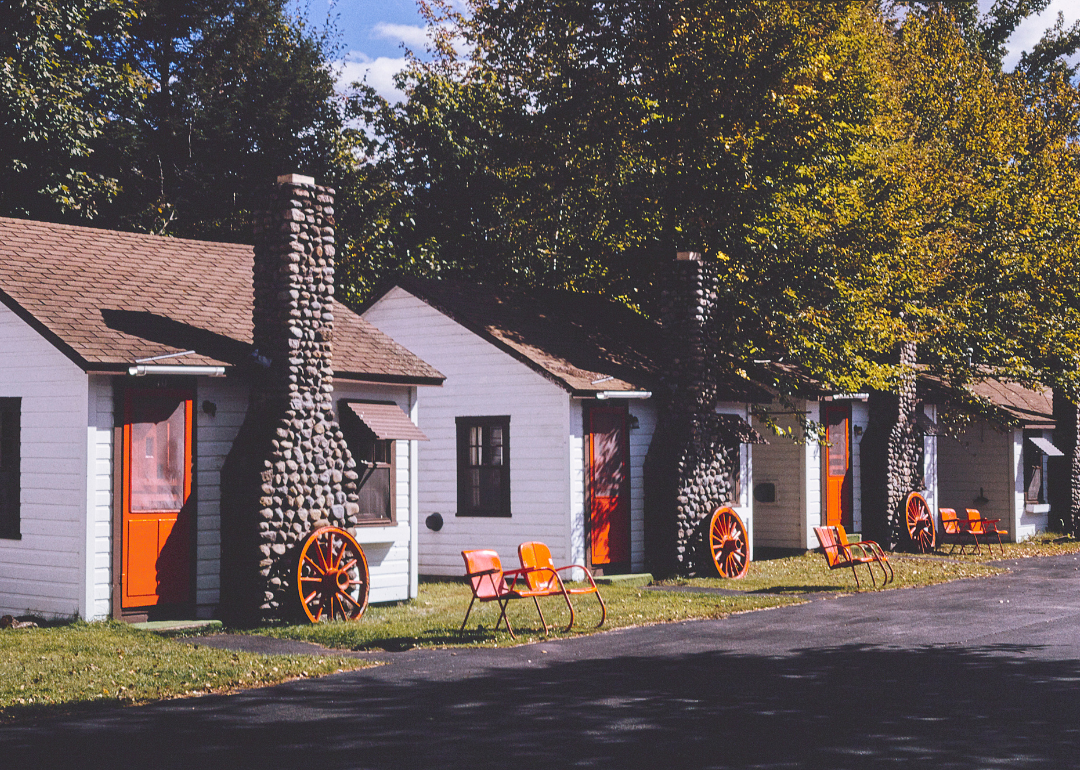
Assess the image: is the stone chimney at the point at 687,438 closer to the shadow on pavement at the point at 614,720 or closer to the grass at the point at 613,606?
the grass at the point at 613,606

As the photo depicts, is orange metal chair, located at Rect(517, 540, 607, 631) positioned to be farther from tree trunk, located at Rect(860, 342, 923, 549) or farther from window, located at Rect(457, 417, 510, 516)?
tree trunk, located at Rect(860, 342, 923, 549)

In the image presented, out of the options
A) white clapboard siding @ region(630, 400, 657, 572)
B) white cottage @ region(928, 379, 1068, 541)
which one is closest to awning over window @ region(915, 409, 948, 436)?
white cottage @ region(928, 379, 1068, 541)

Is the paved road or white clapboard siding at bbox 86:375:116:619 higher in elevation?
white clapboard siding at bbox 86:375:116:619

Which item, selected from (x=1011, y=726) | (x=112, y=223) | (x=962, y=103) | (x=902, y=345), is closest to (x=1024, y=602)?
(x=1011, y=726)

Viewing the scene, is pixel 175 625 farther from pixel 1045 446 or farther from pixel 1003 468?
pixel 1045 446

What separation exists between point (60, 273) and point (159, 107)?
1754cm

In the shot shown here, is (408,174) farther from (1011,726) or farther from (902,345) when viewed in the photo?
(1011,726)

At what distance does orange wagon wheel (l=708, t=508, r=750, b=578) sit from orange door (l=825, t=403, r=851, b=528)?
6.21 meters

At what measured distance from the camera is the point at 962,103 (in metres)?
30.9

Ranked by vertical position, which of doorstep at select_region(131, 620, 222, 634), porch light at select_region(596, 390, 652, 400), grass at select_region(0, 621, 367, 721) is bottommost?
doorstep at select_region(131, 620, 222, 634)

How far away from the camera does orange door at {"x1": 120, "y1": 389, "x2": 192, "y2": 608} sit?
47.0ft

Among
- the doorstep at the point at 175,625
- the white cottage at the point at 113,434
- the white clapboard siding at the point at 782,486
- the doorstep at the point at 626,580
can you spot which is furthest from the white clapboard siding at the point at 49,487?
the white clapboard siding at the point at 782,486

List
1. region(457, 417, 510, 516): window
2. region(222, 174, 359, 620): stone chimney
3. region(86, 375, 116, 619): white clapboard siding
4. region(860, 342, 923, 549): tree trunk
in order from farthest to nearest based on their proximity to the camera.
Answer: region(860, 342, 923, 549): tree trunk < region(457, 417, 510, 516): window < region(222, 174, 359, 620): stone chimney < region(86, 375, 116, 619): white clapboard siding

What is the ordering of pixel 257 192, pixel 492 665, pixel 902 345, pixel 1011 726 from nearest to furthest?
pixel 1011 726 → pixel 492 665 → pixel 257 192 → pixel 902 345
